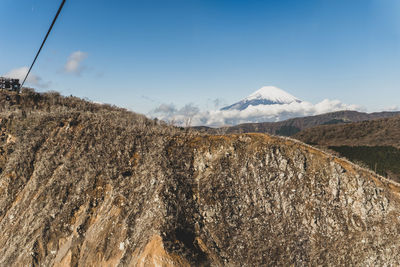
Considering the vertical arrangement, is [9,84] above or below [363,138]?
above

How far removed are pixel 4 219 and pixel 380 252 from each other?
2818cm

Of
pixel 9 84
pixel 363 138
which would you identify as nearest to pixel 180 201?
pixel 9 84

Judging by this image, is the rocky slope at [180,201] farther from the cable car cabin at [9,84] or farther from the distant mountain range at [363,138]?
the distant mountain range at [363,138]

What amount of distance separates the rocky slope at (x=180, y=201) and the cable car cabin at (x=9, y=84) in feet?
68.7

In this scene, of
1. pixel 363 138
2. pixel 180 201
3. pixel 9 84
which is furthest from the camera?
pixel 363 138

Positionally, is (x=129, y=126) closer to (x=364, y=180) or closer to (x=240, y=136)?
(x=240, y=136)

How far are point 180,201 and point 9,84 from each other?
38645 mm

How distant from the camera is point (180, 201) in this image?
1655cm

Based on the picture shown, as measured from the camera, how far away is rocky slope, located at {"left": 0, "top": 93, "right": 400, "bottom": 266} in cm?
1478

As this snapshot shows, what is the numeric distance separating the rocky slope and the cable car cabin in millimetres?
20942

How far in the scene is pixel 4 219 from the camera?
17.9 metres

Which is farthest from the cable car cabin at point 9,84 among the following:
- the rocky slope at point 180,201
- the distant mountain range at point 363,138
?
the distant mountain range at point 363,138

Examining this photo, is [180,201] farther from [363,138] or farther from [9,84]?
[363,138]

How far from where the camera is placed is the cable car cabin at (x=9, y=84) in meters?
37.3
